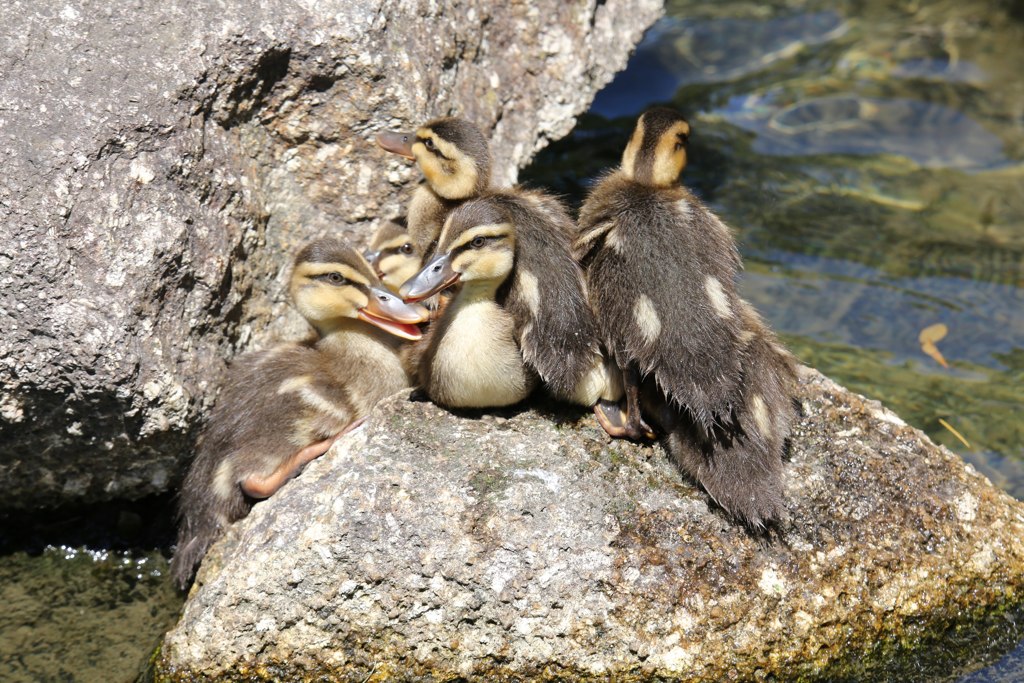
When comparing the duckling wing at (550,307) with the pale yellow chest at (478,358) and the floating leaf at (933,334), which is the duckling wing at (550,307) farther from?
the floating leaf at (933,334)

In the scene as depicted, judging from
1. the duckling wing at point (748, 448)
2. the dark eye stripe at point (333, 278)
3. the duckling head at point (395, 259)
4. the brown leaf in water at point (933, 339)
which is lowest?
the brown leaf in water at point (933, 339)

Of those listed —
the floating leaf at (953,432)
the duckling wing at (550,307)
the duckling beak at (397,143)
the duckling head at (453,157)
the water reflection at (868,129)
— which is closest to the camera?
the duckling wing at (550,307)

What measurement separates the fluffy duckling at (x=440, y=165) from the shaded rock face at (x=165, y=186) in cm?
20

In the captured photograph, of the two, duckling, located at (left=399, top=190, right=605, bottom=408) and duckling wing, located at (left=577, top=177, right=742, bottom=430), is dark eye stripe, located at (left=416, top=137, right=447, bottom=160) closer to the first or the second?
duckling, located at (left=399, top=190, right=605, bottom=408)

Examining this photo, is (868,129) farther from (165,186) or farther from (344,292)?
(165,186)

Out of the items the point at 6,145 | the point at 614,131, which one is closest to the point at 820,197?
the point at 614,131

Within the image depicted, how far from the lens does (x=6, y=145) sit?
4152 millimetres

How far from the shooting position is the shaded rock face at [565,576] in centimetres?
388

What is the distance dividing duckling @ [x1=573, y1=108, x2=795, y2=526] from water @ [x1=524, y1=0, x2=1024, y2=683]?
1098mm

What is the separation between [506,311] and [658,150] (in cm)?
93

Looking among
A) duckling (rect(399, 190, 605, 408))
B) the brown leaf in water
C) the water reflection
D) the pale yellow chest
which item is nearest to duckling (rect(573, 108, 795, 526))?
duckling (rect(399, 190, 605, 408))

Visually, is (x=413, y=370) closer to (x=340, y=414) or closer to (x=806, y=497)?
(x=340, y=414)

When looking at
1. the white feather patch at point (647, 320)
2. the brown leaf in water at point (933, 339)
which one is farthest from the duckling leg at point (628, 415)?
the brown leaf in water at point (933, 339)

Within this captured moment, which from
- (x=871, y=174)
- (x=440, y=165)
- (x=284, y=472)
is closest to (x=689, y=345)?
(x=440, y=165)
